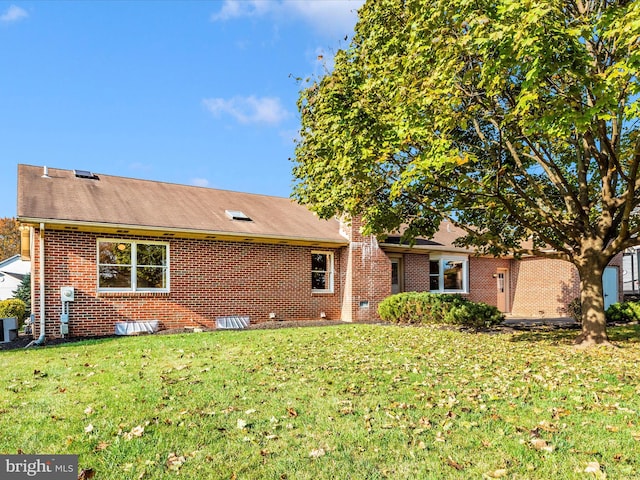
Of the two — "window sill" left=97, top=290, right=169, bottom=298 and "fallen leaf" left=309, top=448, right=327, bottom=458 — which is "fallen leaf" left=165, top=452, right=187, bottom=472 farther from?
"window sill" left=97, top=290, right=169, bottom=298

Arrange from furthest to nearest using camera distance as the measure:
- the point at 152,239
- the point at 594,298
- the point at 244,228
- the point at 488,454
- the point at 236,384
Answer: the point at 244,228
the point at 152,239
the point at 594,298
the point at 236,384
the point at 488,454

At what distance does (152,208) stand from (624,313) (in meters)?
17.3

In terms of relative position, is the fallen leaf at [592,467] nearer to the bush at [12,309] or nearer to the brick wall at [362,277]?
the brick wall at [362,277]

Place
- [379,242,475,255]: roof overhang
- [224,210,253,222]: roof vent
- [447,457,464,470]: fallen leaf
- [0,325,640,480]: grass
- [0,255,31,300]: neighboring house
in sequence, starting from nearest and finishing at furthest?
[447,457,464,470]: fallen leaf → [0,325,640,480]: grass → [224,210,253,222]: roof vent → [379,242,475,255]: roof overhang → [0,255,31,300]: neighboring house

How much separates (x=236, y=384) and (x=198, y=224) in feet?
28.2

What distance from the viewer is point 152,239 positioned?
13445 mm

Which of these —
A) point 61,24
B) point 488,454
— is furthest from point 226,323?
point 488,454

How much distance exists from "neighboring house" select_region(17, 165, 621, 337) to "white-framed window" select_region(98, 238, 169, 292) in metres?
0.03

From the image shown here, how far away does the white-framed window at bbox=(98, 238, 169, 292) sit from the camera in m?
12.8

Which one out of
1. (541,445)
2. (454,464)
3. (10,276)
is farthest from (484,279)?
(10,276)

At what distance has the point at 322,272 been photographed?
55.3 feet

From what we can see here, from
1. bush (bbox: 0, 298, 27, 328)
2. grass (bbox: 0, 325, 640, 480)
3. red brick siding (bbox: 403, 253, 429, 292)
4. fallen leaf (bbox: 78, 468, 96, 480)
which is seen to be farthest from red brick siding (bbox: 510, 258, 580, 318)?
bush (bbox: 0, 298, 27, 328)

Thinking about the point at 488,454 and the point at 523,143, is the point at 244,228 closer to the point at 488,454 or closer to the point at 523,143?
the point at 523,143

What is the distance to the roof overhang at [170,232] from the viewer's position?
1171cm
